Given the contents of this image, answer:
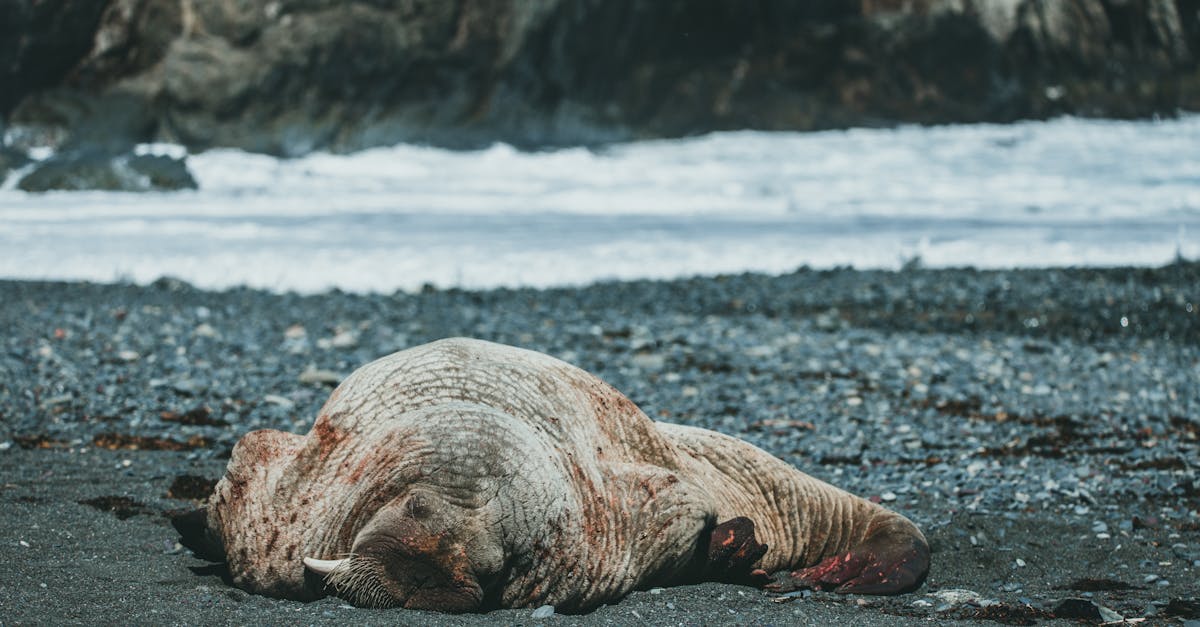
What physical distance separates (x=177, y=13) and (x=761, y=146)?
40.6 feet

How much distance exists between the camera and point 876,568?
4.64 metres

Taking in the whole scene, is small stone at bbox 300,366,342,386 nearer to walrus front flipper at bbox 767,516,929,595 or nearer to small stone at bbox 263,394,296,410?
small stone at bbox 263,394,296,410

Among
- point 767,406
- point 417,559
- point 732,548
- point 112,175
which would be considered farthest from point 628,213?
point 417,559

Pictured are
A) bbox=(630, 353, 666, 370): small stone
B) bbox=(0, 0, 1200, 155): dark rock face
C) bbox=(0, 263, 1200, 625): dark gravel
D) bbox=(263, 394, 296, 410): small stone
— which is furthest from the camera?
bbox=(0, 0, 1200, 155): dark rock face

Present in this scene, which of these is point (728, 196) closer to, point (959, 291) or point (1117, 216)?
point (1117, 216)

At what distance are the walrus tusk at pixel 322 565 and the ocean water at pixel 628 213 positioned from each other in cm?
909

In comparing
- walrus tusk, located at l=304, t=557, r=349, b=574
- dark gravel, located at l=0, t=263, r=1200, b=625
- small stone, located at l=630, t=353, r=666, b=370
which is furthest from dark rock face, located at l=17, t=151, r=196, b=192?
walrus tusk, located at l=304, t=557, r=349, b=574

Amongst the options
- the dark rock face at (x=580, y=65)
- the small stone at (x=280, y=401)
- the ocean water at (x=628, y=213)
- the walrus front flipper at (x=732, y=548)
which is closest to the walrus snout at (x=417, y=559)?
the walrus front flipper at (x=732, y=548)

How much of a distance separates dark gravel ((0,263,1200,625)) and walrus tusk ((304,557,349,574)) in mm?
150

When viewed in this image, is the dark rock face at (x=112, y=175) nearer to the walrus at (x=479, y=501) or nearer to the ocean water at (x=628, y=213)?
the ocean water at (x=628, y=213)

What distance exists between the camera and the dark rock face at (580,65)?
2375 centimetres

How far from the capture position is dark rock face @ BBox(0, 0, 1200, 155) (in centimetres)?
2375

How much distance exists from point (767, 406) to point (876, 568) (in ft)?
10.6

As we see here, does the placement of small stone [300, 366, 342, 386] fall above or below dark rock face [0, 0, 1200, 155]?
below
